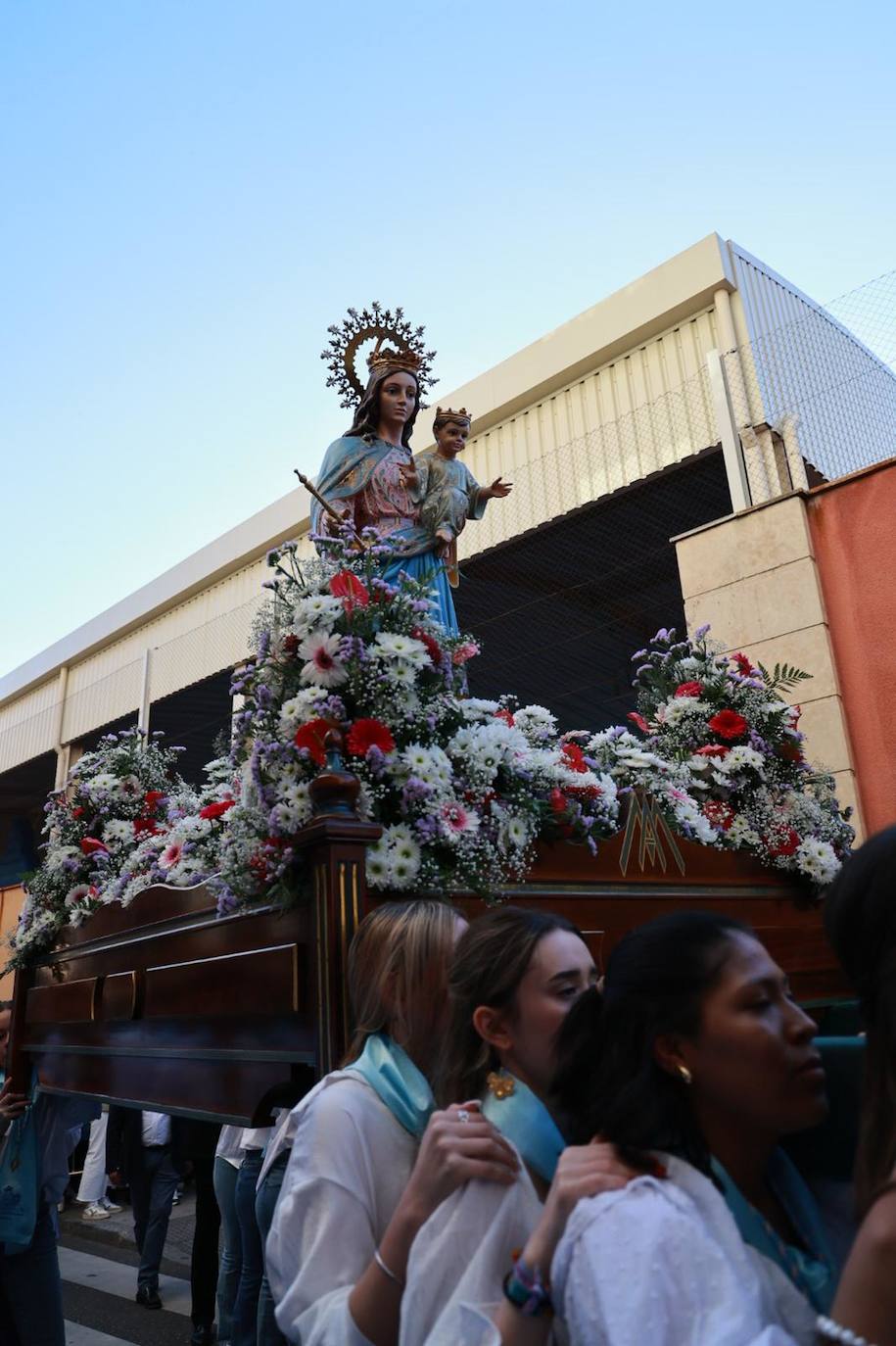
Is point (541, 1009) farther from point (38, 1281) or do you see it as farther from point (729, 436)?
point (729, 436)

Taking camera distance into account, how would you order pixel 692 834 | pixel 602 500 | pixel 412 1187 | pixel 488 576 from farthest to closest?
1. pixel 488 576
2. pixel 602 500
3. pixel 692 834
4. pixel 412 1187

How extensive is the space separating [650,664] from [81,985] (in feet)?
9.11

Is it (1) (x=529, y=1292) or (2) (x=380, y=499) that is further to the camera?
(2) (x=380, y=499)

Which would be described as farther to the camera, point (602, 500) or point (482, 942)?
point (602, 500)

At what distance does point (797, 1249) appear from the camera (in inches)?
46.4

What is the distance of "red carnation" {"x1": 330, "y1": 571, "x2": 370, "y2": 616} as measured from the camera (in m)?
2.97

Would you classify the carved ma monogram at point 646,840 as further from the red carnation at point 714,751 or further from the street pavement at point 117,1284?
the street pavement at point 117,1284

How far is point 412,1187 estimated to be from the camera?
1379 mm

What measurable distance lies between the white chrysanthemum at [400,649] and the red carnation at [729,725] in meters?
1.67

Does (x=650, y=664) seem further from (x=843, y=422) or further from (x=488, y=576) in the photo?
(x=488, y=576)

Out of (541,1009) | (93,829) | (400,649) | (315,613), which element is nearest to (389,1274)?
(541,1009)

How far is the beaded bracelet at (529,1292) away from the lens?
3.70 feet

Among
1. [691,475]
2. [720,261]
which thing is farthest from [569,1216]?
[720,261]

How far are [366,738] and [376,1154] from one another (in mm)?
1303
